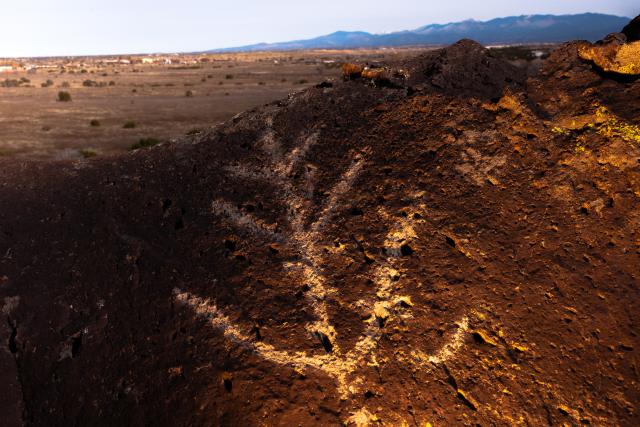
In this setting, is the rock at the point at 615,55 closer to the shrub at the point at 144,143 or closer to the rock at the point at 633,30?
the rock at the point at 633,30

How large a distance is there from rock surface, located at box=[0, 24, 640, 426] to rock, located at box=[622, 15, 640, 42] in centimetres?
51

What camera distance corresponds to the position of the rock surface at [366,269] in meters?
3.41

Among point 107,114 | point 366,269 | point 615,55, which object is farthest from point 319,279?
point 107,114

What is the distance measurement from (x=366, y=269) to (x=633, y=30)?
4082 mm

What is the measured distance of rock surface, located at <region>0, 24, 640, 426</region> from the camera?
3.41 metres

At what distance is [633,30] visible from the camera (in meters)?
4.71

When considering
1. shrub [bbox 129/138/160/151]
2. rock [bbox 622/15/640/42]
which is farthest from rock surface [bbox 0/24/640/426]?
shrub [bbox 129/138/160/151]

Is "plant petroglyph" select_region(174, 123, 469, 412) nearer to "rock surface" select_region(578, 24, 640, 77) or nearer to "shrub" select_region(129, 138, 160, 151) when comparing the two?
"rock surface" select_region(578, 24, 640, 77)

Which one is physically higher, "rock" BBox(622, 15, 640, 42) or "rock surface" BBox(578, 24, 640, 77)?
"rock" BBox(622, 15, 640, 42)

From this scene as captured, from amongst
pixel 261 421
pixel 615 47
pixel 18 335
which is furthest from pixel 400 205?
pixel 18 335

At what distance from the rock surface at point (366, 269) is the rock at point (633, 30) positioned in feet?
1.67

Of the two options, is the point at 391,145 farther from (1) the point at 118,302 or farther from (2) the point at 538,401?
(1) the point at 118,302

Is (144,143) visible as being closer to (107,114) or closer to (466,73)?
(107,114)

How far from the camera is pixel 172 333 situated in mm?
3908
